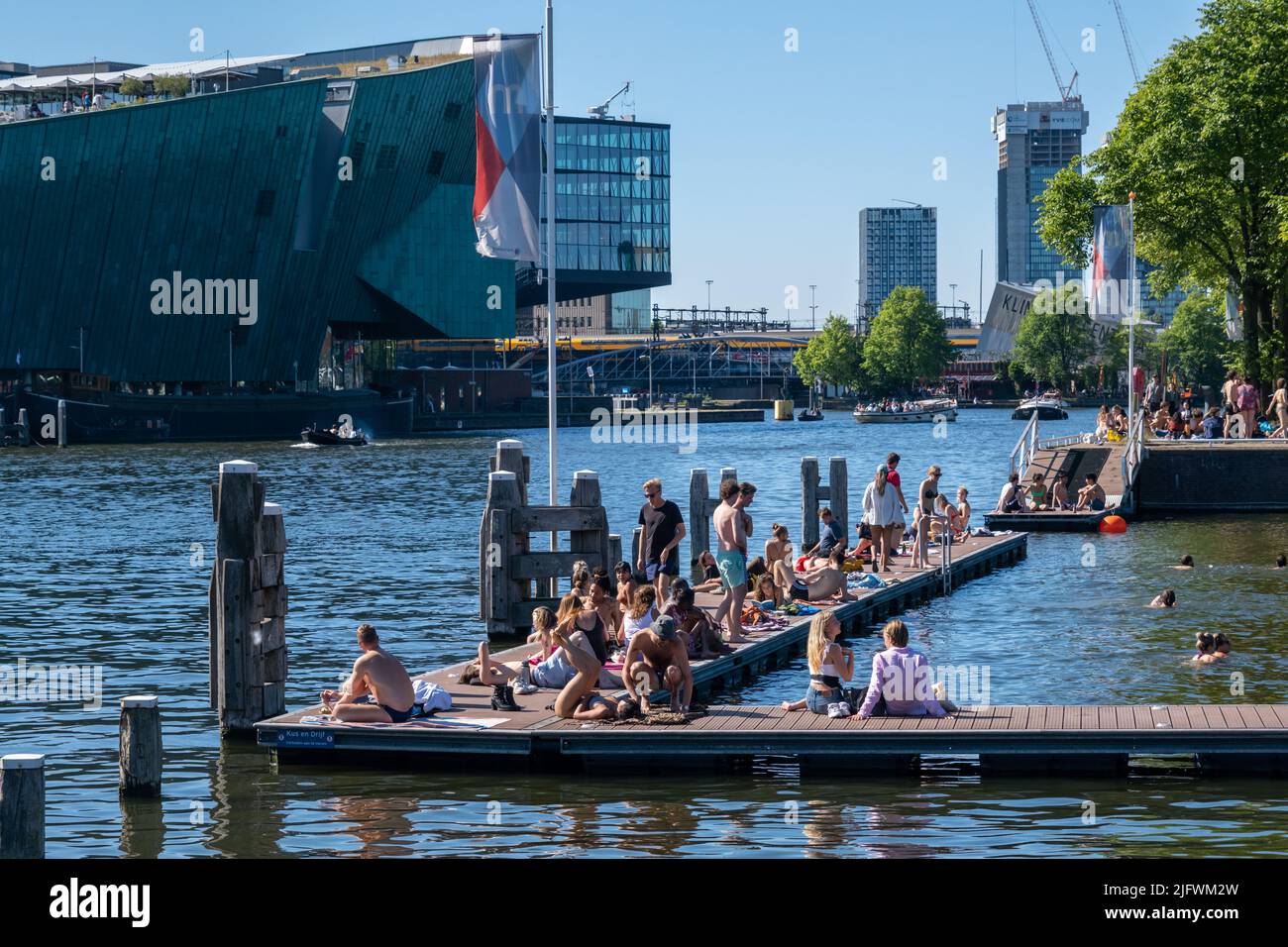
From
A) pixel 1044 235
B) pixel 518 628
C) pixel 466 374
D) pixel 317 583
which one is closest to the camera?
pixel 518 628

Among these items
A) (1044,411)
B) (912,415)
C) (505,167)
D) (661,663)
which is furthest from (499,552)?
(912,415)

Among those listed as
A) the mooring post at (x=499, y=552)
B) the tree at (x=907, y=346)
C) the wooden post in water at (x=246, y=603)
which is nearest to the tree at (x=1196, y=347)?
the tree at (x=907, y=346)

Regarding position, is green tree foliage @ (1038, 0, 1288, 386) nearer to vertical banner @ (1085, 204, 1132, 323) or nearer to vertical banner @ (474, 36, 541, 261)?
vertical banner @ (1085, 204, 1132, 323)

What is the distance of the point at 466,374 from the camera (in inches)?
6048

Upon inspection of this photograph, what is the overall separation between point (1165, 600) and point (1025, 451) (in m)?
20.1

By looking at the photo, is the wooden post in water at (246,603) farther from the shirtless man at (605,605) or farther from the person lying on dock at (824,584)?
the person lying on dock at (824,584)

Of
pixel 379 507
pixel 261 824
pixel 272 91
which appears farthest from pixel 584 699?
pixel 272 91

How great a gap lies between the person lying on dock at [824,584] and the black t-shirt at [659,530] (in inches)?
145

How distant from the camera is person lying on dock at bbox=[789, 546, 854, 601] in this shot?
25.5 metres

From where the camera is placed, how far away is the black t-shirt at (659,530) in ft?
72.2

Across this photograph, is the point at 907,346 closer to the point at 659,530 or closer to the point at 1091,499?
the point at 1091,499

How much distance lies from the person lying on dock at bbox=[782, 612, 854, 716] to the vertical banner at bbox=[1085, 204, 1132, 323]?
28372 millimetres
